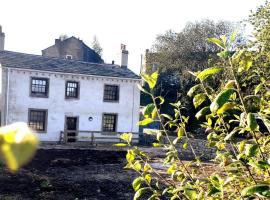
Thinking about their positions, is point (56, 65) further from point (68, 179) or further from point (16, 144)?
point (16, 144)

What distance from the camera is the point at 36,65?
25797 mm

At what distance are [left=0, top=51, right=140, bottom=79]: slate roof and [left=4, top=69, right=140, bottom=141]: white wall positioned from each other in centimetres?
40

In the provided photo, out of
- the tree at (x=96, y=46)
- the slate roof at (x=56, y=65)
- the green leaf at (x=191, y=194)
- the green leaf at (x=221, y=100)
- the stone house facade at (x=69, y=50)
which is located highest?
the tree at (x=96, y=46)

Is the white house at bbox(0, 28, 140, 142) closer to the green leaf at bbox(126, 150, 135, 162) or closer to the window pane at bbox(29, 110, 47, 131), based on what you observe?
the window pane at bbox(29, 110, 47, 131)

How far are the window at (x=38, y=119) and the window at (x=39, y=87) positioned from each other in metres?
1.27

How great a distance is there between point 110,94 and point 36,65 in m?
6.35

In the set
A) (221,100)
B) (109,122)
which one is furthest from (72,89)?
(221,100)

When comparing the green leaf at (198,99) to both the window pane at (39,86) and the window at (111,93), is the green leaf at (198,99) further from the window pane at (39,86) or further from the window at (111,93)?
the window at (111,93)

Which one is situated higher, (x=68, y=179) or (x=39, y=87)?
(x=39, y=87)

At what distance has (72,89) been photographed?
2708 cm

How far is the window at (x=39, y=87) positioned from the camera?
25578mm

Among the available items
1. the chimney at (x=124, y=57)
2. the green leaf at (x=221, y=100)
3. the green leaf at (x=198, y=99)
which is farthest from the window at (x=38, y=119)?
the green leaf at (x=221, y=100)

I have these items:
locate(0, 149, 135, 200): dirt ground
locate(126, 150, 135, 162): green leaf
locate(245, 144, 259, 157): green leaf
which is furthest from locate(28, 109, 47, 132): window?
locate(245, 144, 259, 157): green leaf

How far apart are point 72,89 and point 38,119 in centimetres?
Answer: 347
